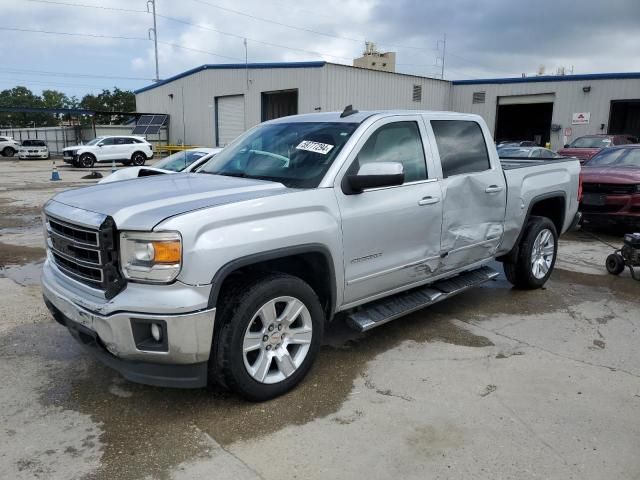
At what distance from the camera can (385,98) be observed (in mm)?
31359

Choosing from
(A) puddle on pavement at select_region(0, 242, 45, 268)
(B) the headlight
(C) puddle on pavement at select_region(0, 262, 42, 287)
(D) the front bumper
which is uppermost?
(B) the headlight

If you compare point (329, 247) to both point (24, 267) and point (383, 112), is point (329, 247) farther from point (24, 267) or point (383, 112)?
point (24, 267)

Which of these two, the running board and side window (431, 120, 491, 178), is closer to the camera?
the running board

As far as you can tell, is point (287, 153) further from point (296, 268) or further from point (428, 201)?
point (428, 201)

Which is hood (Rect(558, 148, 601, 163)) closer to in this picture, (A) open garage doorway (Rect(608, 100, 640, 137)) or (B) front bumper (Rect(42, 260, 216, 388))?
(A) open garage doorway (Rect(608, 100, 640, 137))

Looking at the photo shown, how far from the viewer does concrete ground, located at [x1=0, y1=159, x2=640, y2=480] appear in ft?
9.57

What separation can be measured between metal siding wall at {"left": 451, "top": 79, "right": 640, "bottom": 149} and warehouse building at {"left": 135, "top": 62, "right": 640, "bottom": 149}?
48 millimetres

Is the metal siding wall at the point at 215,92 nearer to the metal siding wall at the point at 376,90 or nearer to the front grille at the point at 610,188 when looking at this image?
the metal siding wall at the point at 376,90

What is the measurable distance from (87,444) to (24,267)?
498 cm

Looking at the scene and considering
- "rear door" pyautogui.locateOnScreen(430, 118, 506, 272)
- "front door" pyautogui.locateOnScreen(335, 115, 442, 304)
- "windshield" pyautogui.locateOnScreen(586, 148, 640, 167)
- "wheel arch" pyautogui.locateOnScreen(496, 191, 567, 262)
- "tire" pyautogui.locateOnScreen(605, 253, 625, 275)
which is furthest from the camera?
"windshield" pyautogui.locateOnScreen(586, 148, 640, 167)

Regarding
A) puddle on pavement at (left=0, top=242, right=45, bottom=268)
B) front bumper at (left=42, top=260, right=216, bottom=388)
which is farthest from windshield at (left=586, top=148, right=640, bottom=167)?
puddle on pavement at (left=0, top=242, right=45, bottom=268)

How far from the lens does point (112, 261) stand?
123 inches

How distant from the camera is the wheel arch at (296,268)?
10.3ft

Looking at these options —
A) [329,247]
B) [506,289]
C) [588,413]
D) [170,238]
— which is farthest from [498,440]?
[506,289]
